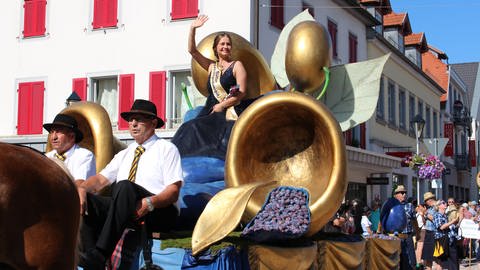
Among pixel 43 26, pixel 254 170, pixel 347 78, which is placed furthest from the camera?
pixel 43 26

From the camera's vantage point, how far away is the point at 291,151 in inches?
190

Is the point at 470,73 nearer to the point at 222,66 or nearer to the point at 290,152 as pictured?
the point at 222,66

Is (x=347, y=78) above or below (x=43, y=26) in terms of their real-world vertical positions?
below

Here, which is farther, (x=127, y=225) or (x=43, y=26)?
(x=43, y=26)

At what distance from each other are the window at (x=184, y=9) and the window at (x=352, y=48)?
8.04 meters

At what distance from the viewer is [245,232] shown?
13.2 feet

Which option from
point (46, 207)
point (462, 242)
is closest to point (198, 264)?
point (46, 207)

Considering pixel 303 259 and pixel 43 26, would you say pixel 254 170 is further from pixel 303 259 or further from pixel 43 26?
pixel 43 26

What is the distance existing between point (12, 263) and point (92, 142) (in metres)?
2.88

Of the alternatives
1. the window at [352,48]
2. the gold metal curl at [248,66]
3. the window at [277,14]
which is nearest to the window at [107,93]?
the window at [277,14]

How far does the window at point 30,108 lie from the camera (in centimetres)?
1912

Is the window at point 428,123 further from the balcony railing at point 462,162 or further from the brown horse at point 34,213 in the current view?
the brown horse at point 34,213

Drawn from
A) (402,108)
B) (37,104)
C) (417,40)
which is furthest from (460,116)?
(37,104)

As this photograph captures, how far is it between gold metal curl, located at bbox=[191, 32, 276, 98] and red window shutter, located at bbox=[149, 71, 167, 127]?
11.2 meters
